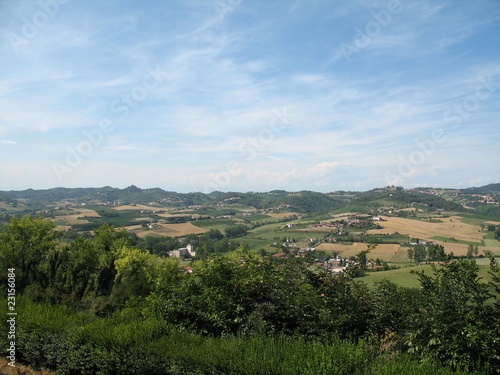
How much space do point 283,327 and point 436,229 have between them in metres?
83.9

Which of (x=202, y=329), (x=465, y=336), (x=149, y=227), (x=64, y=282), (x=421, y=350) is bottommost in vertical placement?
(x=149, y=227)

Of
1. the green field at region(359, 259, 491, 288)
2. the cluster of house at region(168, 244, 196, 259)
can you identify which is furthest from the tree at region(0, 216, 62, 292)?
the cluster of house at region(168, 244, 196, 259)

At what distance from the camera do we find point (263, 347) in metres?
5.33

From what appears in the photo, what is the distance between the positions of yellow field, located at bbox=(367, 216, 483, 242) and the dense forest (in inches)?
2711

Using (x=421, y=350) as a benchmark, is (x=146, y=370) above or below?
below

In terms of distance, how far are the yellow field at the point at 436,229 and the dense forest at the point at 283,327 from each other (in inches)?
2711

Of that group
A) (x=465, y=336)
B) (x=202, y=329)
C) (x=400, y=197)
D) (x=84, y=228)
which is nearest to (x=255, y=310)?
(x=202, y=329)

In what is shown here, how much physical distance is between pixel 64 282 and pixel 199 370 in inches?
470

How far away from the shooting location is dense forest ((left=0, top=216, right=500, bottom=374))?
4.68 meters

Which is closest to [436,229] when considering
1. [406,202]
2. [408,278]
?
[408,278]

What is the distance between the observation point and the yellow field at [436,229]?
6688cm

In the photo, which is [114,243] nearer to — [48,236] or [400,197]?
[48,236]

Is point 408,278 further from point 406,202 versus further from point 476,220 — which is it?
point 406,202

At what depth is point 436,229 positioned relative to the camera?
76.1m
